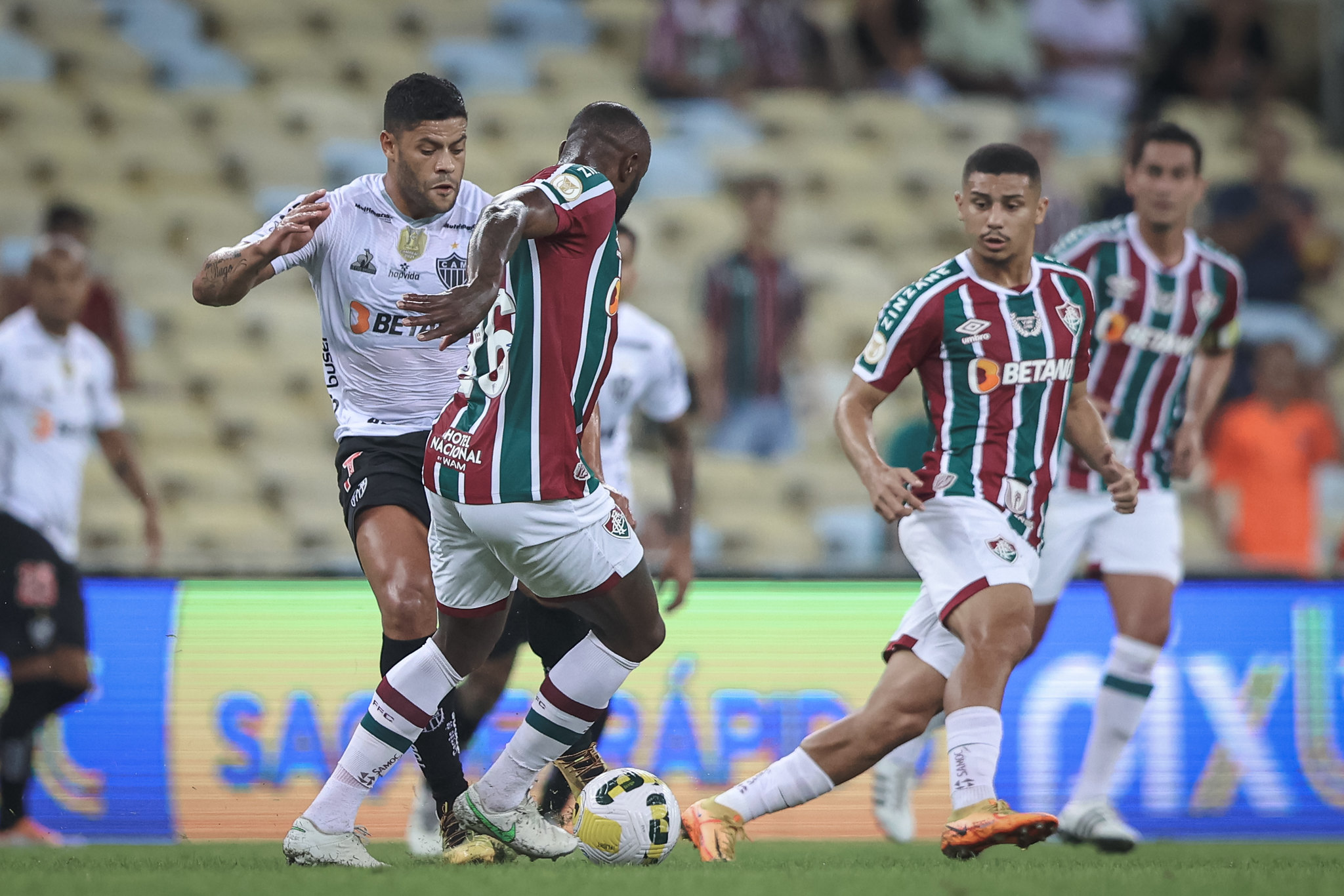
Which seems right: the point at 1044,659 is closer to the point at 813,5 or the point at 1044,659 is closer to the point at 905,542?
the point at 905,542

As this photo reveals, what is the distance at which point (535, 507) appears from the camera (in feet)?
14.3

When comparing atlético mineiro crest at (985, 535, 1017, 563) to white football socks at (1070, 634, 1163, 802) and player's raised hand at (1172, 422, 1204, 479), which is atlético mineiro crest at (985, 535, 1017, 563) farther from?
player's raised hand at (1172, 422, 1204, 479)

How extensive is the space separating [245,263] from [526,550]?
43.9 inches

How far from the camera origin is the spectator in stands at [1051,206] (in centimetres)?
1077

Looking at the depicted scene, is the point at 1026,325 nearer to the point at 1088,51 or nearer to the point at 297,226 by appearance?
the point at 297,226

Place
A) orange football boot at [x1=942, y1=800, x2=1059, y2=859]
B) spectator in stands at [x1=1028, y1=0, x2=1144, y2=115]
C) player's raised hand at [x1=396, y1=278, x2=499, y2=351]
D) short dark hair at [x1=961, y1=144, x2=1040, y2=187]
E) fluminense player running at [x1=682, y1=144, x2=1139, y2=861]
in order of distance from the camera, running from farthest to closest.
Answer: spectator in stands at [x1=1028, y1=0, x2=1144, y2=115], short dark hair at [x1=961, y1=144, x2=1040, y2=187], fluminense player running at [x1=682, y1=144, x2=1139, y2=861], orange football boot at [x1=942, y1=800, x2=1059, y2=859], player's raised hand at [x1=396, y1=278, x2=499, y2=351]

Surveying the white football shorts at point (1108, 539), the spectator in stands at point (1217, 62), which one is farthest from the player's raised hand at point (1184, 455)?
the spectator in stands at point (1217, 62)

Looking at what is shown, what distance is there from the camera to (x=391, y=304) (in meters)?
5.12

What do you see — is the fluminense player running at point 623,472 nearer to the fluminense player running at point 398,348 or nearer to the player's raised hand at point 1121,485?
the fluminense player running at point 398,348

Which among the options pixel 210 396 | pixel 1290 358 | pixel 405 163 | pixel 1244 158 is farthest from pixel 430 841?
pixel 1244 158

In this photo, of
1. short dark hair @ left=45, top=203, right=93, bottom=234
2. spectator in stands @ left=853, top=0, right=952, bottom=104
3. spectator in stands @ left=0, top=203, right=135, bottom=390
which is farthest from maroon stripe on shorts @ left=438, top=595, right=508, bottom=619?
spectator in stands @ left=853, top=0, right=952, bottom=104

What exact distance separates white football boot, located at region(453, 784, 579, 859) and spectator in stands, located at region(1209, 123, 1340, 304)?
819cm

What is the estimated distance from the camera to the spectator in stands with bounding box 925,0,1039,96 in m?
12.8

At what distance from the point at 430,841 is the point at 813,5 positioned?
9.12 metres
